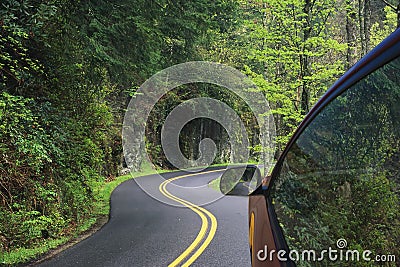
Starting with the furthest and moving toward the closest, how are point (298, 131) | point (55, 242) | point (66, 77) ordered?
point (66, 77) → point (55, 242) → point (298, 131)

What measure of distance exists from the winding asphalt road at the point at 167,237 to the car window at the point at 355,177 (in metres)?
4.33

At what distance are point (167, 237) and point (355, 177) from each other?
6.83 metres

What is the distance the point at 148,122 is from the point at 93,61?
21.7 meters

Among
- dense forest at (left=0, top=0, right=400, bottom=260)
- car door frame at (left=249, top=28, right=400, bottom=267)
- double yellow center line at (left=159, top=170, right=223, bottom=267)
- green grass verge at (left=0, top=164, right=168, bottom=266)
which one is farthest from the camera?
dense forest at (left=0, top=0, right=400, bottom=260)

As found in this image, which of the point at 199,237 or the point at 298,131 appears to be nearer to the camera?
the point at 298,131

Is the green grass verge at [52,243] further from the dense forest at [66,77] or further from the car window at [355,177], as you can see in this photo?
the car window at [355,177]

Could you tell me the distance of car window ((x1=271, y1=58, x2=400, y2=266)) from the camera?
1.24m

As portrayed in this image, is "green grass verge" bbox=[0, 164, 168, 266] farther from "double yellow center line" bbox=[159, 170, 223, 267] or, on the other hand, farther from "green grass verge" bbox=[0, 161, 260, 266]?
"double yellow center line" bbox=[159, 170, 223, 267]

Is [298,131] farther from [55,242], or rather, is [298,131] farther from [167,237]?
[55,242]

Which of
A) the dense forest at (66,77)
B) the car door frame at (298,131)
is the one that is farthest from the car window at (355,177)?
the dense forest at (66,77)

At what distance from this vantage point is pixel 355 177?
1446 mm

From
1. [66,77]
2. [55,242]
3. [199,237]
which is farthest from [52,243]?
[66,77]

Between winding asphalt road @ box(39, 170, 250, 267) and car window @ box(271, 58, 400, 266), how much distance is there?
433 centimetres

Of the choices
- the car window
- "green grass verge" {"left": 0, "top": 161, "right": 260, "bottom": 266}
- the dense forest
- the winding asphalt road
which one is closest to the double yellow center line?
the winding asphalt road
